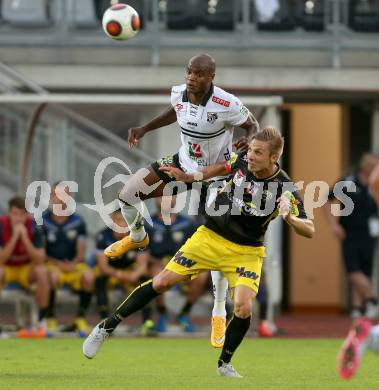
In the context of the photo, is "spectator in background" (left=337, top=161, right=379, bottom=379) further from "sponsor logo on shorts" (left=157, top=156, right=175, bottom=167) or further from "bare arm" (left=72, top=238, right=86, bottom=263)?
"bare arm" (left=72, top=238, right=86, bottom=263)

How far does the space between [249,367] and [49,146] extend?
5.60 m

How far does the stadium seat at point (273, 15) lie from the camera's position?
18.3 metres

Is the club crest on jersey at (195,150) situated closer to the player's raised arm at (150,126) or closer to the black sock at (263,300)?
the player's raised arm at (150,126)

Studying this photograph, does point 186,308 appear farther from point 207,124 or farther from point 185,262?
point 185,262

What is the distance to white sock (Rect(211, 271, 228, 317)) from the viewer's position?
10.4 meters

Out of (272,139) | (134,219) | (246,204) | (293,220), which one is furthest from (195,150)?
(293,220)

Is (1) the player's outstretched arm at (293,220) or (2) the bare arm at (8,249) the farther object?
(2) the bare arm at (8,249)

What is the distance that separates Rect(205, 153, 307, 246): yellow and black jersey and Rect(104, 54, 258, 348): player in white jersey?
0.48 metres

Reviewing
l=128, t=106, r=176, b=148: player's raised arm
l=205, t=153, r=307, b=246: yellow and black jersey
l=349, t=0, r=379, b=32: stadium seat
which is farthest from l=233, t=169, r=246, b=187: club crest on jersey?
l=349, t=0, r=379, b=32: stadium seat

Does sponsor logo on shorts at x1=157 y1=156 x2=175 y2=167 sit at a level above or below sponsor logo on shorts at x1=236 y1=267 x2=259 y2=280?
above

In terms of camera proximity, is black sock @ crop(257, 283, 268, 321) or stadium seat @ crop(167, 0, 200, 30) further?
stadium seat @ crop(167, 0, 200, 30)

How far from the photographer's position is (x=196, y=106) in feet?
33.6

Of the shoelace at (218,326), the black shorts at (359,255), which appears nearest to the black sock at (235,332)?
the shoelace at (218,326)

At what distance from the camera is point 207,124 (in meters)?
10.3
